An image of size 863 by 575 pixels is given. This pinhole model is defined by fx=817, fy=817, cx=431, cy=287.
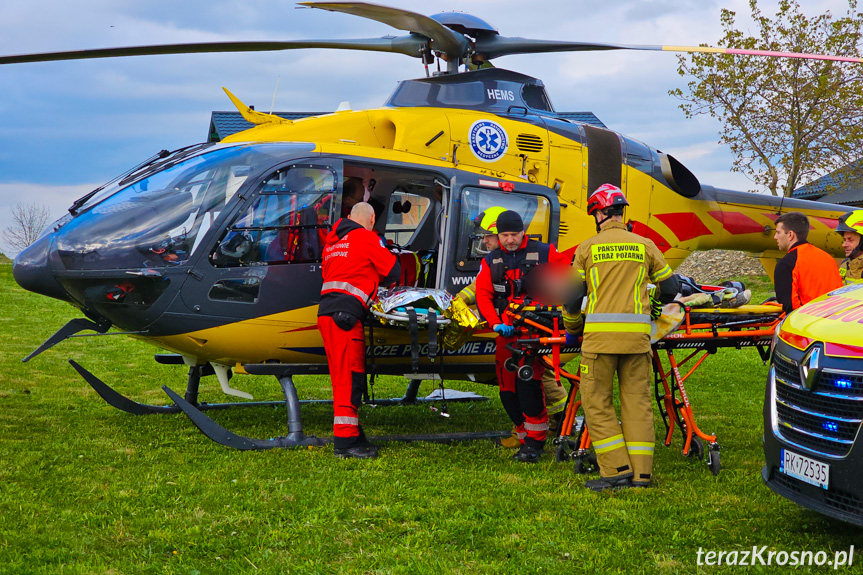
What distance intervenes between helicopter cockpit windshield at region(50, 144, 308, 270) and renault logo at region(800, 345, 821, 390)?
423 cm

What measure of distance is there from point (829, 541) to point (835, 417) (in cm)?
85

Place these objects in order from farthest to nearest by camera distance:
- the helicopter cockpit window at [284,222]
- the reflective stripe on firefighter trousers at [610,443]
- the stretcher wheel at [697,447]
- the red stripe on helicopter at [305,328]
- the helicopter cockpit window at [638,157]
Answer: the helicopter cockpit window at [638,157], the red stripe on helicopter at [305,328], the helicopter cockpit window at [284,222], the stretcher wheel at [697,447], the reflective stripe on firefighter trousers at [610,443]

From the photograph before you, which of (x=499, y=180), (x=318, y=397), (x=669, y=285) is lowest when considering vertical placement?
(x=318, y=397)

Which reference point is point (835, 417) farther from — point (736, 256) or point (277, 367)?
point (736, 256)

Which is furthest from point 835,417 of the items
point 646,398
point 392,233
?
point 392,233

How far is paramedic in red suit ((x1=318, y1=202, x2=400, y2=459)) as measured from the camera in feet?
20.7

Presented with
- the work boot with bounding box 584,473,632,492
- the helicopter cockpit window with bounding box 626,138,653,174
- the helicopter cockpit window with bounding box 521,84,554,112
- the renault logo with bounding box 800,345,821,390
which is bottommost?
the work boot with bounding box 584,473,632,492

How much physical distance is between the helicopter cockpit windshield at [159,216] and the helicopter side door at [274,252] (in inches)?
7.1

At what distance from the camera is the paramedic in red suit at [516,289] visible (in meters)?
6.34

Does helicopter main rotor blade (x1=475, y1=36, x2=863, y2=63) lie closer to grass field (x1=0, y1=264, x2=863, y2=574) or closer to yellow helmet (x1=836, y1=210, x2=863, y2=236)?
yellow helmet (x1=836, y1=210, x2=863, y2=236)

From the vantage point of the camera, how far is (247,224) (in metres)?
6.47

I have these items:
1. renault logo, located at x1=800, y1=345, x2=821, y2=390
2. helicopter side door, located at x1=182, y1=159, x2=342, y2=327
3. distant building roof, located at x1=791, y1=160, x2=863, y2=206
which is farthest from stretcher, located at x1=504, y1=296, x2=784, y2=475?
distant building roof, located at x1=791, y1=160, x2=863, y2=206

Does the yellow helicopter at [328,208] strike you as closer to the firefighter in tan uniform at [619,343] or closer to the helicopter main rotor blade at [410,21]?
the helicopter main rotor blade at [410,21]

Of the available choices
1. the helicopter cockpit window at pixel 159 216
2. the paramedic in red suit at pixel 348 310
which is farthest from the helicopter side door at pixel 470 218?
the helicopter cockpit window at pixel 159 216
